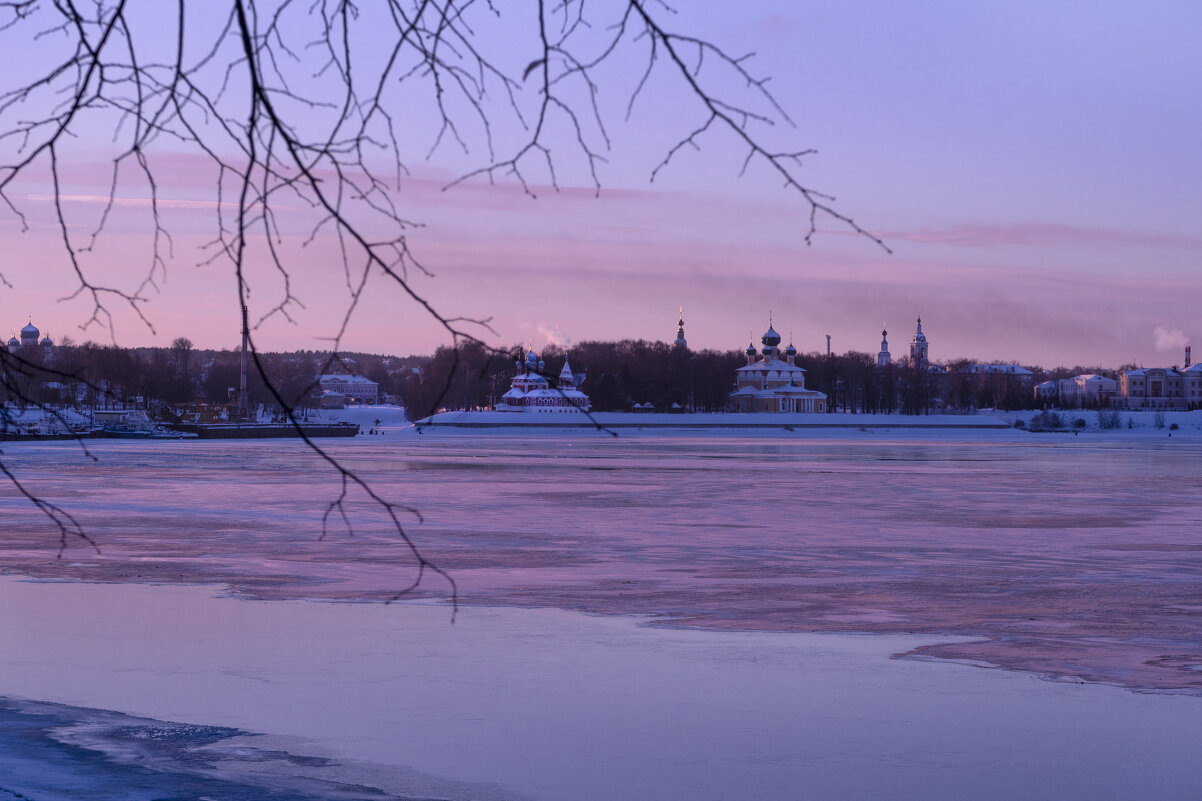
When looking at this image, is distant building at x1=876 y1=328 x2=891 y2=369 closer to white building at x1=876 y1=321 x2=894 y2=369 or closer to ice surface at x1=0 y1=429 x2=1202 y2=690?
white building at x1=876 y1=321 x2=894 y2=369

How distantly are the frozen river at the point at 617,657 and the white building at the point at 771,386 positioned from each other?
107 metres

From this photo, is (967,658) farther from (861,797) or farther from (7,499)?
(7,499)

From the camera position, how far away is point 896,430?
358ft

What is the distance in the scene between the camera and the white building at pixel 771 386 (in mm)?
133375

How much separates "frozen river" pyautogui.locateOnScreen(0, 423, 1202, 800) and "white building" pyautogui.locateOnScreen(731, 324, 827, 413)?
4219 inches

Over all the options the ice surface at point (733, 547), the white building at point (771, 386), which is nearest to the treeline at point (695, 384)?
the white building at point (771, 386)

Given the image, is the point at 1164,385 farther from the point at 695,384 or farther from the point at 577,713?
the point at 577,713

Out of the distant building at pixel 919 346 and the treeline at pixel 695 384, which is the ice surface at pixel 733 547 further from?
the distant building at pixel 919 346

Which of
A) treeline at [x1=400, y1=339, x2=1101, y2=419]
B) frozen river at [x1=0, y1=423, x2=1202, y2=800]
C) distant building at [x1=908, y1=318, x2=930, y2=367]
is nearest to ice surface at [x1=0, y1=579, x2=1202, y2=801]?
frozen river at [x1=0, y1=423, x2=1202, y2=800]

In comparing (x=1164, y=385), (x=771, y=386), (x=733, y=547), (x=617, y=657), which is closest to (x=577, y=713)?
(x=617, y=657)

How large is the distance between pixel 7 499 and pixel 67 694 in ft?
74.2

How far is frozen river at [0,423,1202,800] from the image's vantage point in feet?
27.5

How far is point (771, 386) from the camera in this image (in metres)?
139

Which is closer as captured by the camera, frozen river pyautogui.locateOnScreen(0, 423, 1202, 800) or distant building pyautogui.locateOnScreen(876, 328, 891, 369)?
frozen river pyautogui.locateOnScreen(0, 423, 1202, 800)
